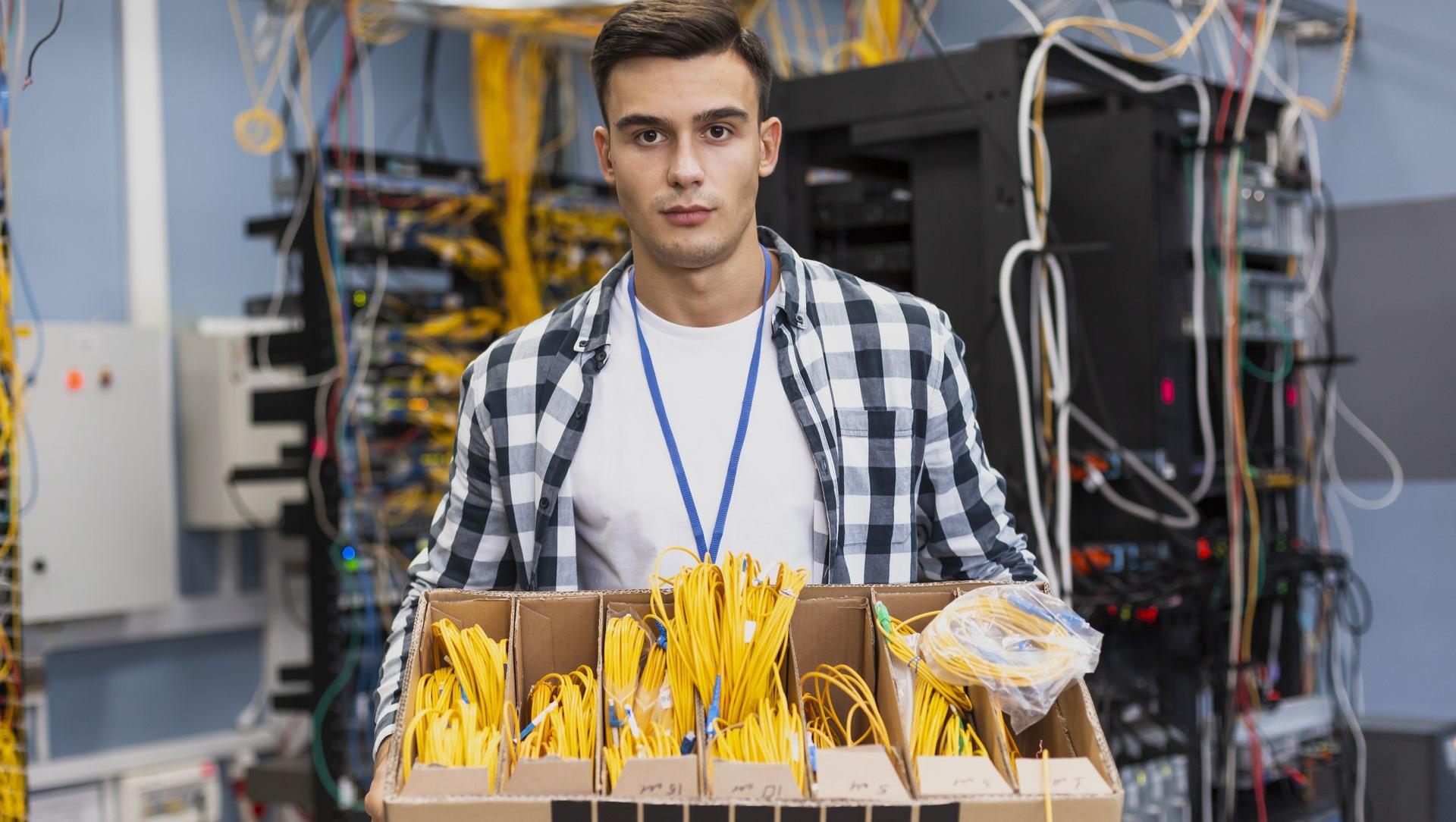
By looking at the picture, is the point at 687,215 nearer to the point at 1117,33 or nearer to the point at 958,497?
Answer: the point at 958,497

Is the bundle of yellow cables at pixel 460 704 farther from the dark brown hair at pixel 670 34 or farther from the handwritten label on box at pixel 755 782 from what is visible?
the dark brown hair at pixel 670 34

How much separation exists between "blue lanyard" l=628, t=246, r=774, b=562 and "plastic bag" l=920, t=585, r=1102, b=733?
43 cm

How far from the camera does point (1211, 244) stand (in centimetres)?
335

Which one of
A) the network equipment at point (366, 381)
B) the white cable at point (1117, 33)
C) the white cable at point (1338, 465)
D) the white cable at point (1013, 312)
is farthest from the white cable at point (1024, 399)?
the white cable at point (1117, 33)

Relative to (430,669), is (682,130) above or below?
above

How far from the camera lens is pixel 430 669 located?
4.36ft

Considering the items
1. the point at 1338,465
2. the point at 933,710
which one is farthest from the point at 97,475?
the point at 1338,465

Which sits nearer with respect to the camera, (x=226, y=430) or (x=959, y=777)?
(x=959, y=777)

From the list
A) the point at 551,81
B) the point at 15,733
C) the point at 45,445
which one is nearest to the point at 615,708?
the point at 15,733

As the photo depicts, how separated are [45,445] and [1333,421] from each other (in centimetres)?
401

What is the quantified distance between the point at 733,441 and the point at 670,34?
493 millimetres

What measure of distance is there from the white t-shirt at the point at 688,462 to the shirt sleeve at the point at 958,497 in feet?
0.56

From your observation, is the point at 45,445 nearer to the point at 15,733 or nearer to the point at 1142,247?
the point at 15,733

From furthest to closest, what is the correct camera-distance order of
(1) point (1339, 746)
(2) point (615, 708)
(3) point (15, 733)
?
(1) point (1339, 746)
(3) point (15, 733)
(2) point (615, 708)
